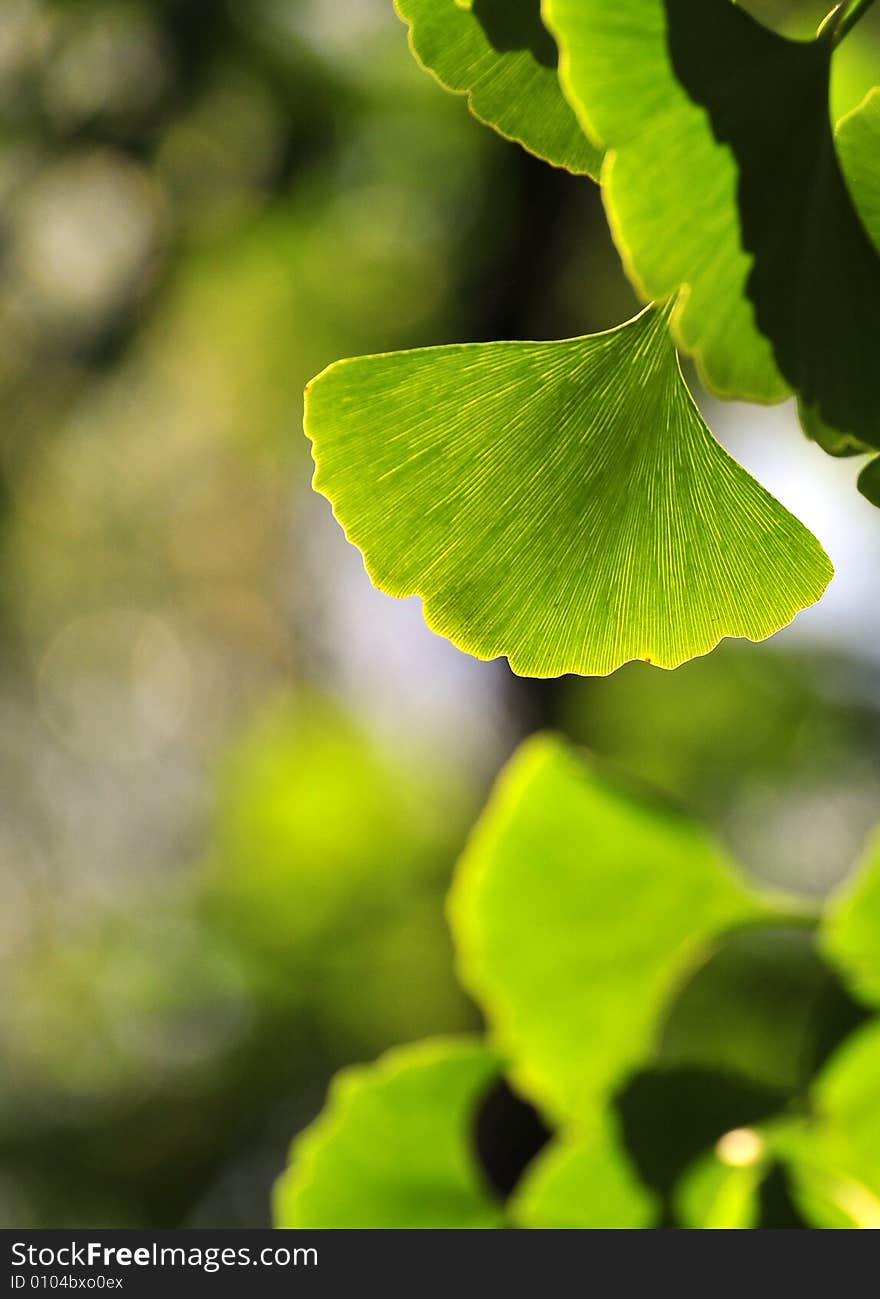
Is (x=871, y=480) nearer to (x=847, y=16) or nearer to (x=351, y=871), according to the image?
(x=847, y=16)

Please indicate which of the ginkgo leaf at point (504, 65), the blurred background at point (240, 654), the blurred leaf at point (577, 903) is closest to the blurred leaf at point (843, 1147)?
the blurred leaf at point (577, 903)

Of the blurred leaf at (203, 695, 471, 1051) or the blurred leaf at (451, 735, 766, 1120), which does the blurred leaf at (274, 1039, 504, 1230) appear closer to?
the blurred leaf at (451, 735, 766, 1120)

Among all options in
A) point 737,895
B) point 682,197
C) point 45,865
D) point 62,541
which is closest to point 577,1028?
point 737,895

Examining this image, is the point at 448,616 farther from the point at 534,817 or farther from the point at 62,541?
the point at 62,541

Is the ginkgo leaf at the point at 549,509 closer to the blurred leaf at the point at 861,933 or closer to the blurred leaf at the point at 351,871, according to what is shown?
the blurred leaf at the point at 861,933

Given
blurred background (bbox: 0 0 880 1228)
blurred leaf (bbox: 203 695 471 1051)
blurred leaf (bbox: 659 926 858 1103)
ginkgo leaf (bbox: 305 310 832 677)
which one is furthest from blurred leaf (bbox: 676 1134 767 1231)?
blurred leaf (bbox: 203 695 471 1051)
